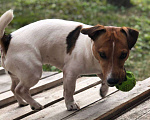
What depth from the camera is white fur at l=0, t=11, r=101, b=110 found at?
310 centimetres

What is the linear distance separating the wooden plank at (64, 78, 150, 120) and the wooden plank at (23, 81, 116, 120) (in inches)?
4.7

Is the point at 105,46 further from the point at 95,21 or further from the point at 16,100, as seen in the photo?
the point at 95,21

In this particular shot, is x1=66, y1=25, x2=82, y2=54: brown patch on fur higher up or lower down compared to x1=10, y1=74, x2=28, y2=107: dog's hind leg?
higher up

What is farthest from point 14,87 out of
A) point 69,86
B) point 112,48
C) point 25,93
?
point 112,48

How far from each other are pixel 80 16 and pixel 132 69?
344 centimetres

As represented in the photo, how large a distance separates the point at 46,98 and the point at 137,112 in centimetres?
124

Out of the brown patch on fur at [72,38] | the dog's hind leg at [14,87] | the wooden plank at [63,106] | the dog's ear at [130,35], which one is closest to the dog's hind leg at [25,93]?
the wooden plank at [63,106]

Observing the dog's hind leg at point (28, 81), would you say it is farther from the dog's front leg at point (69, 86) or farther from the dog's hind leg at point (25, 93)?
the dog's front leg at point (69, 86)

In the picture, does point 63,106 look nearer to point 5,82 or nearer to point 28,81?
point 28,81

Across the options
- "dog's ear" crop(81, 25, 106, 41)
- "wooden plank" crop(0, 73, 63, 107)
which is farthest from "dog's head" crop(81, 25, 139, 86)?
"wooden plank" crop(0, 73, 63, 107)

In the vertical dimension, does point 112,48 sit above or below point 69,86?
above

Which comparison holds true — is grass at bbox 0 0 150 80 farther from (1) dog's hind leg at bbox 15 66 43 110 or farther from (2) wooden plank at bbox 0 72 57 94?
(1) dog's hind leg at bbox 15 66 43 110

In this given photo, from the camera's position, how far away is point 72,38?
3250 millimetres

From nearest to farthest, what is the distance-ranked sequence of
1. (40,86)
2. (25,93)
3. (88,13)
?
1. (25,93)
2. (40,86)
3. (88,13)
